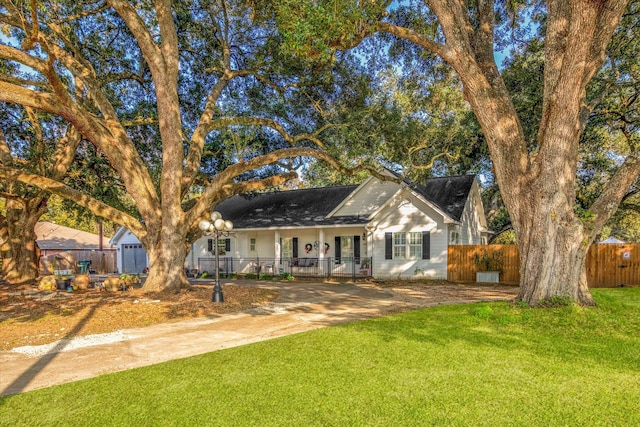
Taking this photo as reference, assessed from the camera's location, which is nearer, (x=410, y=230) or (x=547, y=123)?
(x=547, y=123)

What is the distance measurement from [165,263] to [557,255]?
10.2 meters

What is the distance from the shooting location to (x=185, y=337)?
23.2 feet

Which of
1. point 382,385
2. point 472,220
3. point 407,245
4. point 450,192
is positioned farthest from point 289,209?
point 382,385

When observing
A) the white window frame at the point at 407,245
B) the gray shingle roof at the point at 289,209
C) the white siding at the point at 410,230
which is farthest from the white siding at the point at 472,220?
the gray shingle roof at the point at 289,209

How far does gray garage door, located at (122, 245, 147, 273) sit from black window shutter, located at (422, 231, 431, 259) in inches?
761

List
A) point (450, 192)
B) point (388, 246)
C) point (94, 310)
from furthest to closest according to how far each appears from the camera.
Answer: point (450, 192), point (388, 246), point (94, 310)

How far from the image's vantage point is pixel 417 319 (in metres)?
7.99

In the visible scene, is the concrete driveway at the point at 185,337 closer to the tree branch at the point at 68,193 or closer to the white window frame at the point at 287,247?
the tree branch at the point at 68,193

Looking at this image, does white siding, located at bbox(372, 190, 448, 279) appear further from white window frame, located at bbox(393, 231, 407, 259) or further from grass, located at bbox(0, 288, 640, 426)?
grass, located at bbox(0, 288, 640, 426)

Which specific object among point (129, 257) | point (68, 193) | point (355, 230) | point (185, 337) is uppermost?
point (68, 193)

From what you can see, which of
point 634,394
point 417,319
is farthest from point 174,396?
point 417,319

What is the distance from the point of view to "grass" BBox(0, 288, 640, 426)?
3.54 m

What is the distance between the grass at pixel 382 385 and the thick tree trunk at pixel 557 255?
86 centimetres

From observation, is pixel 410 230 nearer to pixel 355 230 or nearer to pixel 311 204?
pixel 355 230
